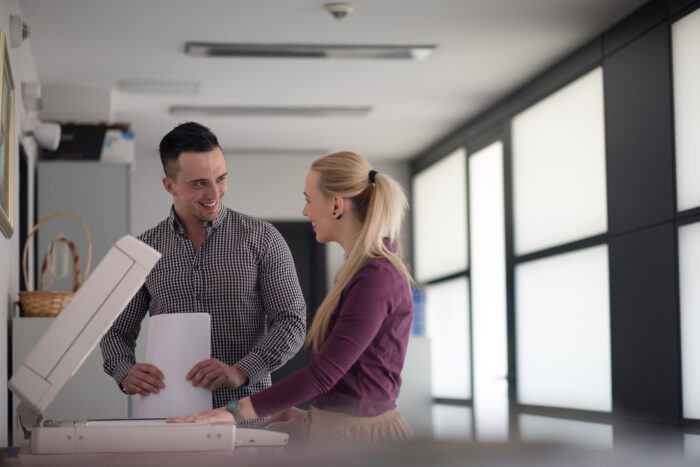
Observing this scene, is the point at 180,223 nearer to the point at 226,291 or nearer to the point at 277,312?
the point at 226,291

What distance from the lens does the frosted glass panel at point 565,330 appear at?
5312mm

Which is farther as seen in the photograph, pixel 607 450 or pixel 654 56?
pixel 654 56

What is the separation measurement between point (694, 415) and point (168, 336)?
134 inches

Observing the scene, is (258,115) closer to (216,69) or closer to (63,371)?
(216,69)

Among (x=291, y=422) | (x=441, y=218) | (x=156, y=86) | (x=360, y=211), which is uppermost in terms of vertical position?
(x=156, y=86)

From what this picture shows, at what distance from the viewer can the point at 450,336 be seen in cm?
800

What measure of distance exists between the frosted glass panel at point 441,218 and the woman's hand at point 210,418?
6333 millimetres

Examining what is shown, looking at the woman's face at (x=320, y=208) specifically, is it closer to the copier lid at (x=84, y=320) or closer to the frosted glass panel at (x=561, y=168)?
the copier lid at (x=84, y=320)

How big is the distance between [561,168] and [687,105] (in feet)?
4.69

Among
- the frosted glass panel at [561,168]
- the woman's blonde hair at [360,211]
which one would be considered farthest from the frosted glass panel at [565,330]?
the woman's blonde hair at [360,211]

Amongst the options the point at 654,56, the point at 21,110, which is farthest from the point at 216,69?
the point at 654,56

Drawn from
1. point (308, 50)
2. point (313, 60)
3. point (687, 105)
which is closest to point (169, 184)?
point (687, 105)

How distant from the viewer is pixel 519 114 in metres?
6.45

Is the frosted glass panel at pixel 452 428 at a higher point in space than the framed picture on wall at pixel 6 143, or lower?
lower
